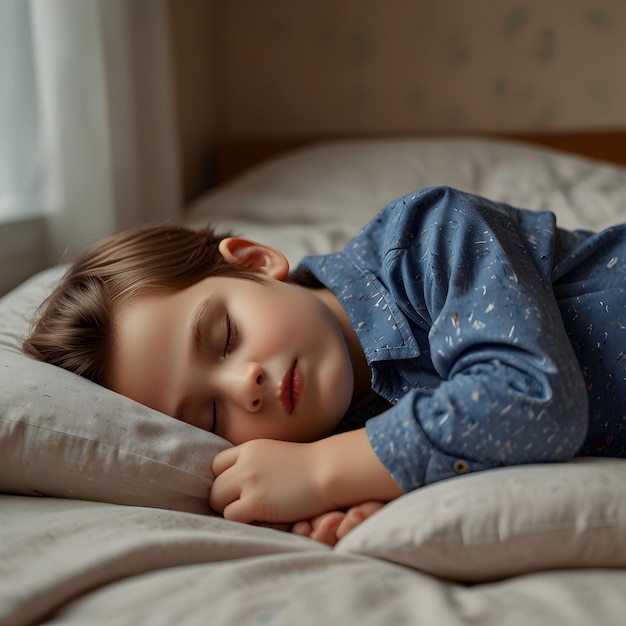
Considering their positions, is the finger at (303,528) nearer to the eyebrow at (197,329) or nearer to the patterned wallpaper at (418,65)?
the eyebrow at (197,329)

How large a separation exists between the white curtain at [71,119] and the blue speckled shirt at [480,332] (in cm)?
91

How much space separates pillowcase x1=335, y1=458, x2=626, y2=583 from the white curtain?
1374 millimetres

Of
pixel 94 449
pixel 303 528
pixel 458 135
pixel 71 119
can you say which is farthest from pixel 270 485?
pixel 458 135

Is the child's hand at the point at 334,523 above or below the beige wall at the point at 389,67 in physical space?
below

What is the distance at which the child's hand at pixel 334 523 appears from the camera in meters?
0.84

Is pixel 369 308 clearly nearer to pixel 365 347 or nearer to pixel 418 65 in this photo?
pixel 365 347

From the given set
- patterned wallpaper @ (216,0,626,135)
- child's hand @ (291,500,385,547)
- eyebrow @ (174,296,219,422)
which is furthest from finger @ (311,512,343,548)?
patterned wallpaper @ (216,0,626,135)

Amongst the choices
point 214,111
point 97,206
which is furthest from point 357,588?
point 214,111

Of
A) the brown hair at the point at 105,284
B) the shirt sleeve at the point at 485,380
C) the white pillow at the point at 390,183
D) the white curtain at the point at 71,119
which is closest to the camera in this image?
the shirt sleeve at the point at 485,380

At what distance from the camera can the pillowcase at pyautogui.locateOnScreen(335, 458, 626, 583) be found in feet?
2.34

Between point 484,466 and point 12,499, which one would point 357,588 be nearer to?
point 484,466

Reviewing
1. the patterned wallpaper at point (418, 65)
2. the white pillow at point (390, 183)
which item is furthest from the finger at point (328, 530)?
the patterned wallpaper at point (418, 65)

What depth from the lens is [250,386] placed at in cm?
92

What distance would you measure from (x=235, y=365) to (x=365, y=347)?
173 mm
